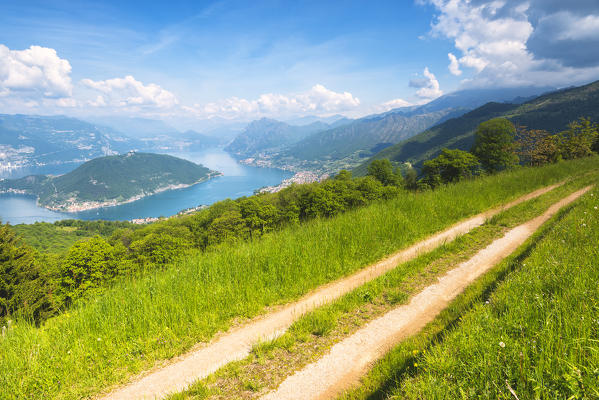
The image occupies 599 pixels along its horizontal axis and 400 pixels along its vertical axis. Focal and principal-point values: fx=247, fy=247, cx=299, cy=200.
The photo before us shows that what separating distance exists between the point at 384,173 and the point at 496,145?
A: 17802 mm

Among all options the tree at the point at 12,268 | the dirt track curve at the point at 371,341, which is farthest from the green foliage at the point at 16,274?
the dirt track curve at the point at 371,341

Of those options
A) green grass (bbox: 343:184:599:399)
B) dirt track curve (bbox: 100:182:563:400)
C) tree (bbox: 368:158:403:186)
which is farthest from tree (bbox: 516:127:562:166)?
dirt track curve (bbox: 100:182:563:400)

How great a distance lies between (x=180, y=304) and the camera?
5602mm

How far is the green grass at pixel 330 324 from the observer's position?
3.85 m

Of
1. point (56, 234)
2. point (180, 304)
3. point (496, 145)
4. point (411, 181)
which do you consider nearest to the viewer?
point (180, 304)

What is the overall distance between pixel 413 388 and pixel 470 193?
1300 centimetres

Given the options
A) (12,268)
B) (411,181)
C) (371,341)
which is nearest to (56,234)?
(12,268)

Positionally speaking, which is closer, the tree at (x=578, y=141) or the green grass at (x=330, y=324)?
the green grass at (x=330, y=324)

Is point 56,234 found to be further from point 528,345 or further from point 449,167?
point 528,345

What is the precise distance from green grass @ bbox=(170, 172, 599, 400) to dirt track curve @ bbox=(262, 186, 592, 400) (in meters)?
0.15

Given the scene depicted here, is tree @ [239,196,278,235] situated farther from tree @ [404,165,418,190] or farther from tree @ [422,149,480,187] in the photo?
tree @ [404,165,418,190]

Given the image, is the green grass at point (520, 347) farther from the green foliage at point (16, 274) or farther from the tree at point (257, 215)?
the tree at point (257, 215)

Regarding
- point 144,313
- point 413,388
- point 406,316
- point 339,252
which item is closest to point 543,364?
point 413,388

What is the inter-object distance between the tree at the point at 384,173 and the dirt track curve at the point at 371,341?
4258 centimetres
